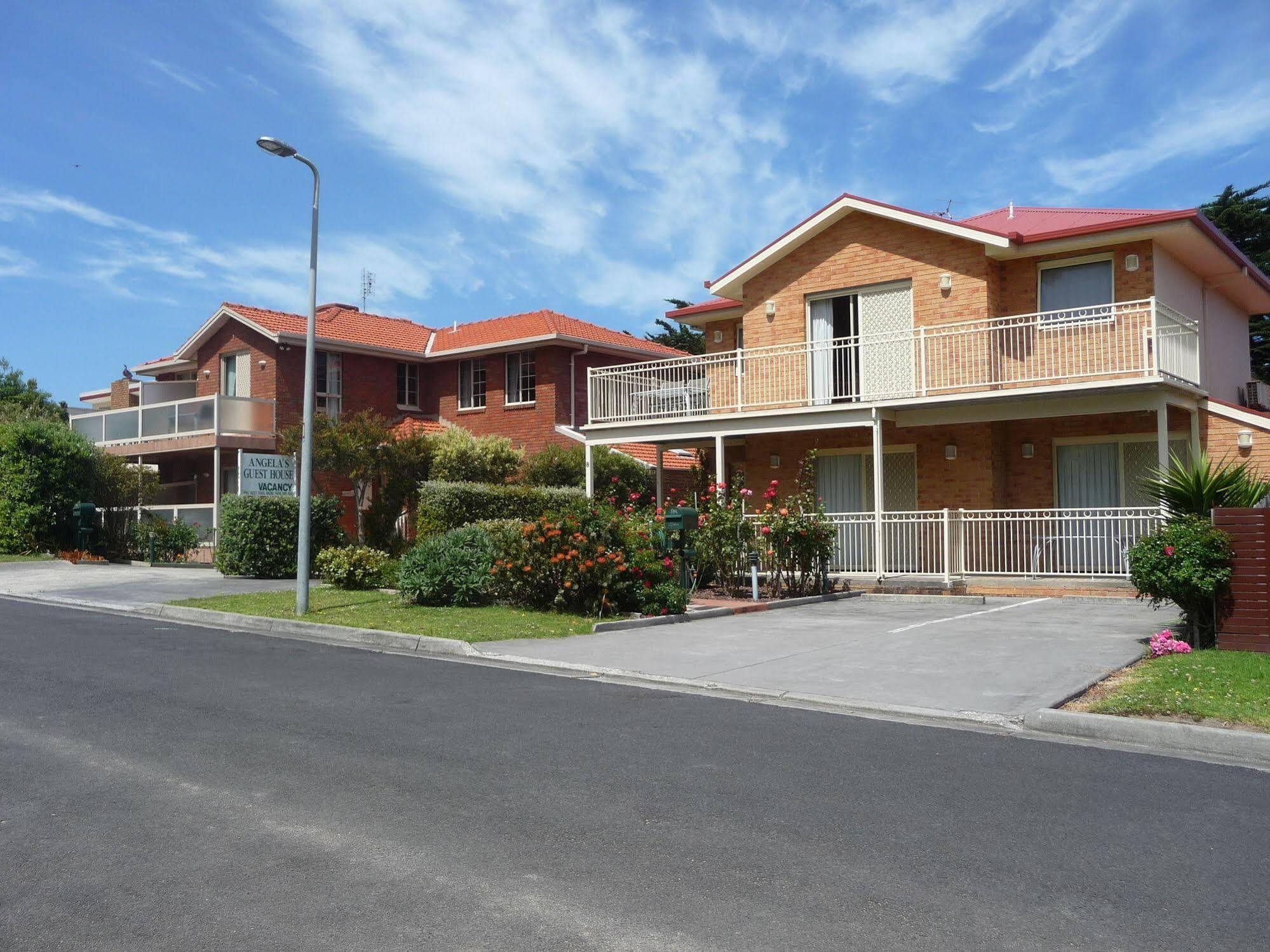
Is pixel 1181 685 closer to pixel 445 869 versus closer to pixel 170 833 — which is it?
pixel 445 869

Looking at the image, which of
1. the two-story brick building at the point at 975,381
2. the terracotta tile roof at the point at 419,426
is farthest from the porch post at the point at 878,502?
the terracotta tile roof at the point at 419,426

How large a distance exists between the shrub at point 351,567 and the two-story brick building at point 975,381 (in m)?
6.73

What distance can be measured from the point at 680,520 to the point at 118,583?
11203 millimetres

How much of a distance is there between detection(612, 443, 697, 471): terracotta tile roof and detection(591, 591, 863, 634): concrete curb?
11558 mm

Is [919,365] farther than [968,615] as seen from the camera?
Yes

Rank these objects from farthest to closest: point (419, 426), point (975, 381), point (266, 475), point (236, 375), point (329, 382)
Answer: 1. point (236, 375)
2. point (329, 382)
3. point (419, 426)
4. point (266, 475)
5. point (975, 381)

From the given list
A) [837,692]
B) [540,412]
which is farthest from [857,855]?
[540,412]

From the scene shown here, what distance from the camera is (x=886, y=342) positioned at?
66.5ft

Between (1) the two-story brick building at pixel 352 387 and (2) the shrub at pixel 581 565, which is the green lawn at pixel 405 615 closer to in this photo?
(2) the shrub at pixel 581 565

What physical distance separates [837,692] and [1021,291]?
45.2 feet

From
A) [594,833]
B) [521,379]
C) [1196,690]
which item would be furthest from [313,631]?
[521,379]

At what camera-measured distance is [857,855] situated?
15.7 ft

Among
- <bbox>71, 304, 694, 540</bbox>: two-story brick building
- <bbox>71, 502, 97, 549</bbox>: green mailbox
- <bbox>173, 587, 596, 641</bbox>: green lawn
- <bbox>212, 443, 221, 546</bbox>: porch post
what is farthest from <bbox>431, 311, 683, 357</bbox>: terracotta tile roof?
<bbox>173, 587, 596, 641</bbox>: green lawn

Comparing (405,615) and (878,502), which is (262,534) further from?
(878,502)
